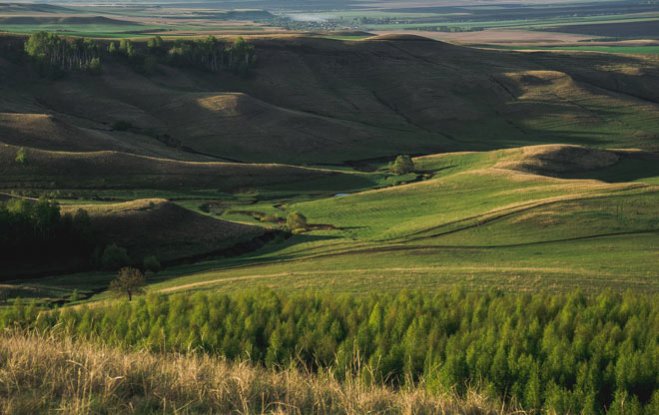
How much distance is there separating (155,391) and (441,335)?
2803cm

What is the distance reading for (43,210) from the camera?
94062 millimetres

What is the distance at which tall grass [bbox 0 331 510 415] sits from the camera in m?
18.5

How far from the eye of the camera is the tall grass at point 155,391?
18.5 m

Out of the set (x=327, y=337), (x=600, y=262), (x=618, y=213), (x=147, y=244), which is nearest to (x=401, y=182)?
(x=618, y=213)

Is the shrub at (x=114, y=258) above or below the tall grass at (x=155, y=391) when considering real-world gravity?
below

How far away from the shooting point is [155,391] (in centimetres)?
1970

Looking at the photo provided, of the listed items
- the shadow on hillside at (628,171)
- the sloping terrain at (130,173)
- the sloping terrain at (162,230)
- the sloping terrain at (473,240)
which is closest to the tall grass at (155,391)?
the sloping terrain at (473,240)

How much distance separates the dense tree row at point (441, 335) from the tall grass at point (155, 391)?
8840 millimetres

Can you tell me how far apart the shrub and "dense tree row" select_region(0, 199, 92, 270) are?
506cm

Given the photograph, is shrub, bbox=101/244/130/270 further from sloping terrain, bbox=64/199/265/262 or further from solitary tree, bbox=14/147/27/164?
solitary tree, bbox=14/147/27/164

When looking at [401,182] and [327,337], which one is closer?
[327,337]

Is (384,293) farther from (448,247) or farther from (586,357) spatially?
(448,247)

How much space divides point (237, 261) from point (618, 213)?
50.7m

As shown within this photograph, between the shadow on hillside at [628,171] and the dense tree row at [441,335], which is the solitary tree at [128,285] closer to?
the dense tree row at [441,335]
